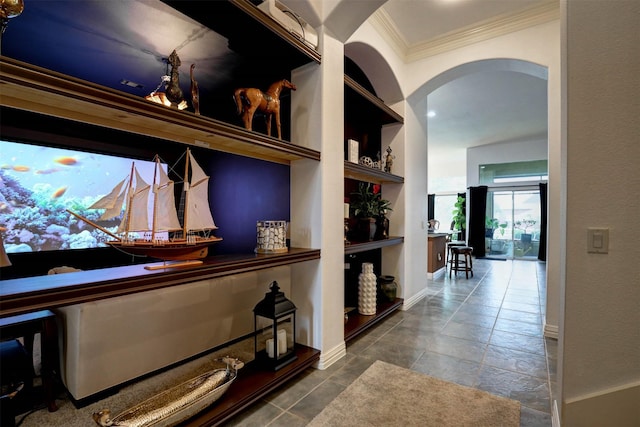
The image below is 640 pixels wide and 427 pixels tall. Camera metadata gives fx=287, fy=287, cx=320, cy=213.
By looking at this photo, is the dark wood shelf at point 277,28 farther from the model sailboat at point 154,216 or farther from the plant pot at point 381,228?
the plant pot at point 381,228

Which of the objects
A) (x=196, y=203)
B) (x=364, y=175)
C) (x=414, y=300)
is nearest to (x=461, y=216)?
(x=414, y=300)

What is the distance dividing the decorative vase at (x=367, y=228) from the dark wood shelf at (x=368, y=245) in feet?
0.43

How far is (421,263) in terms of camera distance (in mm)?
4434

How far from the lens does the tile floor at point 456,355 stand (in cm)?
192

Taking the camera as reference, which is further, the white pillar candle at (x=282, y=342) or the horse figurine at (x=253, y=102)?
the white pillar candle at (x=282, y=342)

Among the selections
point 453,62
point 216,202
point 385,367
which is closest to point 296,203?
point 385,367

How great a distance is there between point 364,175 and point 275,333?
218 centimetres

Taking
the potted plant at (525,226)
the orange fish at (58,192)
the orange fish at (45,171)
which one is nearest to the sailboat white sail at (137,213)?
the orange fish at (58,192)

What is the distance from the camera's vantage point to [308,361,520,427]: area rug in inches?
69.5

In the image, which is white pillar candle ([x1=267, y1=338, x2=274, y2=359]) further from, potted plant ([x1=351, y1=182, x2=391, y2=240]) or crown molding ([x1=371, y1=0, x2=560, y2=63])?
crown molding ([x1=371, y1=0, x2=560, y2=63])

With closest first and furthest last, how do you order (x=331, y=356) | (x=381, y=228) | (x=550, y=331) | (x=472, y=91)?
(x=331, y=356), (x=550, y=331), (x=381, y=228), (x=472, y=91)

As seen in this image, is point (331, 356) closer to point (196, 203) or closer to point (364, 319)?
point (364, 319)

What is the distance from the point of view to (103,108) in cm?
129

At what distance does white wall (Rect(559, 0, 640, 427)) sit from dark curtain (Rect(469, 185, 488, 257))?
8.56 metres
